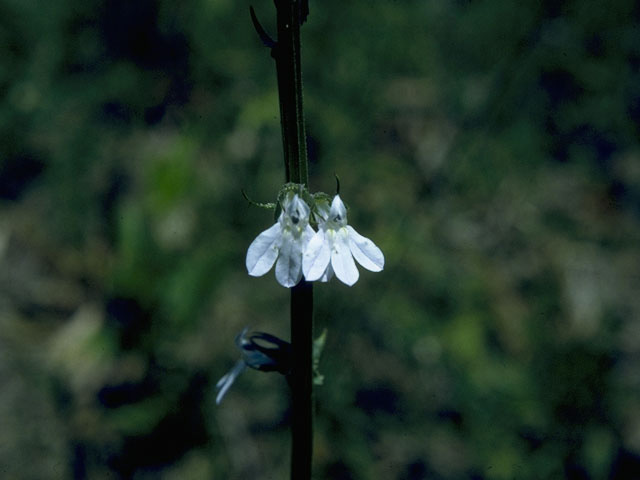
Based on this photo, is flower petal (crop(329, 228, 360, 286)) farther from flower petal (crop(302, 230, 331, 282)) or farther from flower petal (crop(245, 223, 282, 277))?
flower petal (crop(245, 223, 282, 277))

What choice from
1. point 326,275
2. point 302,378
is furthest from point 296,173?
point 302,378

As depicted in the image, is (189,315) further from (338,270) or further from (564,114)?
(564,114)

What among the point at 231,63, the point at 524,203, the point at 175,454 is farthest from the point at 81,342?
the point at 524,203

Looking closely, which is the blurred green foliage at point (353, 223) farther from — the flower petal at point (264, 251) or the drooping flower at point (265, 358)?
the flower petal at point (264, 251)

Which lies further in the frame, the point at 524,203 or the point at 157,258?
the point at 524,203

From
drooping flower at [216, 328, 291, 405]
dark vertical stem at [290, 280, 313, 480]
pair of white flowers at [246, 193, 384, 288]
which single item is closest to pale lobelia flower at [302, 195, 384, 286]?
pair of white flowers at [246, 193, 384, 288]

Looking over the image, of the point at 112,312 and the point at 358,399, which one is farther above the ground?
the point at 112,312

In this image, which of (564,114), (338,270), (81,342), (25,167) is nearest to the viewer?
(338,270)
